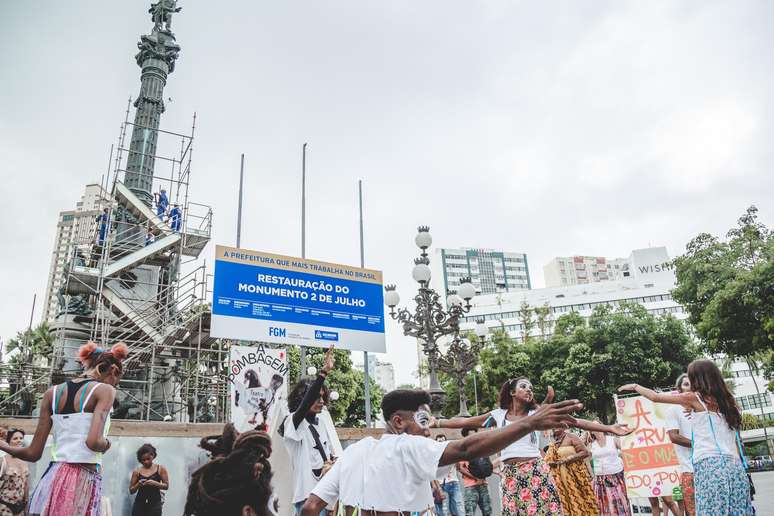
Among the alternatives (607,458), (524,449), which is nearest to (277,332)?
(607,458)

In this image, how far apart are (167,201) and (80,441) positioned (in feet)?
60.7

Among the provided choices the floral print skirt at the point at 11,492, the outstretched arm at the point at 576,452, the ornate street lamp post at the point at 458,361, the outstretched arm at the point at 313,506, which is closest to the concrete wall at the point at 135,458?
the floral print skirt at the point at 11,492

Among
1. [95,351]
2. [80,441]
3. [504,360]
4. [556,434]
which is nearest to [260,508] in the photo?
[80,441]

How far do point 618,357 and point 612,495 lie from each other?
24.7 metres

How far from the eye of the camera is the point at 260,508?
2.13 meters

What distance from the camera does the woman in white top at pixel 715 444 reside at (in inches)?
170

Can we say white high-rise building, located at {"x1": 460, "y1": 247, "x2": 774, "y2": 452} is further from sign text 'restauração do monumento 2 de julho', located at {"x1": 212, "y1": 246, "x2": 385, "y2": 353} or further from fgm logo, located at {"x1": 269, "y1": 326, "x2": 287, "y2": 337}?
fgm logo, located at {"x1": 269, "y1": 326, "x2": 287, "y2": 337}

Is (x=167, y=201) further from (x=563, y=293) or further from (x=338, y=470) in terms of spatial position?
(x=563, y=293)

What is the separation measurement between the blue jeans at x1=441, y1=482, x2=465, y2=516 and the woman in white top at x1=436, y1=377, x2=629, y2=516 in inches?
143

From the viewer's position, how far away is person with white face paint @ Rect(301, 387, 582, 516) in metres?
2.59

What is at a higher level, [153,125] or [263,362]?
[153,125]

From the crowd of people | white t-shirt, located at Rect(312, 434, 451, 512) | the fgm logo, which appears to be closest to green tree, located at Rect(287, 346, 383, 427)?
the fgm logo

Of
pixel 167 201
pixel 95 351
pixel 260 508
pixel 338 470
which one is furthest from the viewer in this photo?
pixel 167 201

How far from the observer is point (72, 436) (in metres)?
3.58
